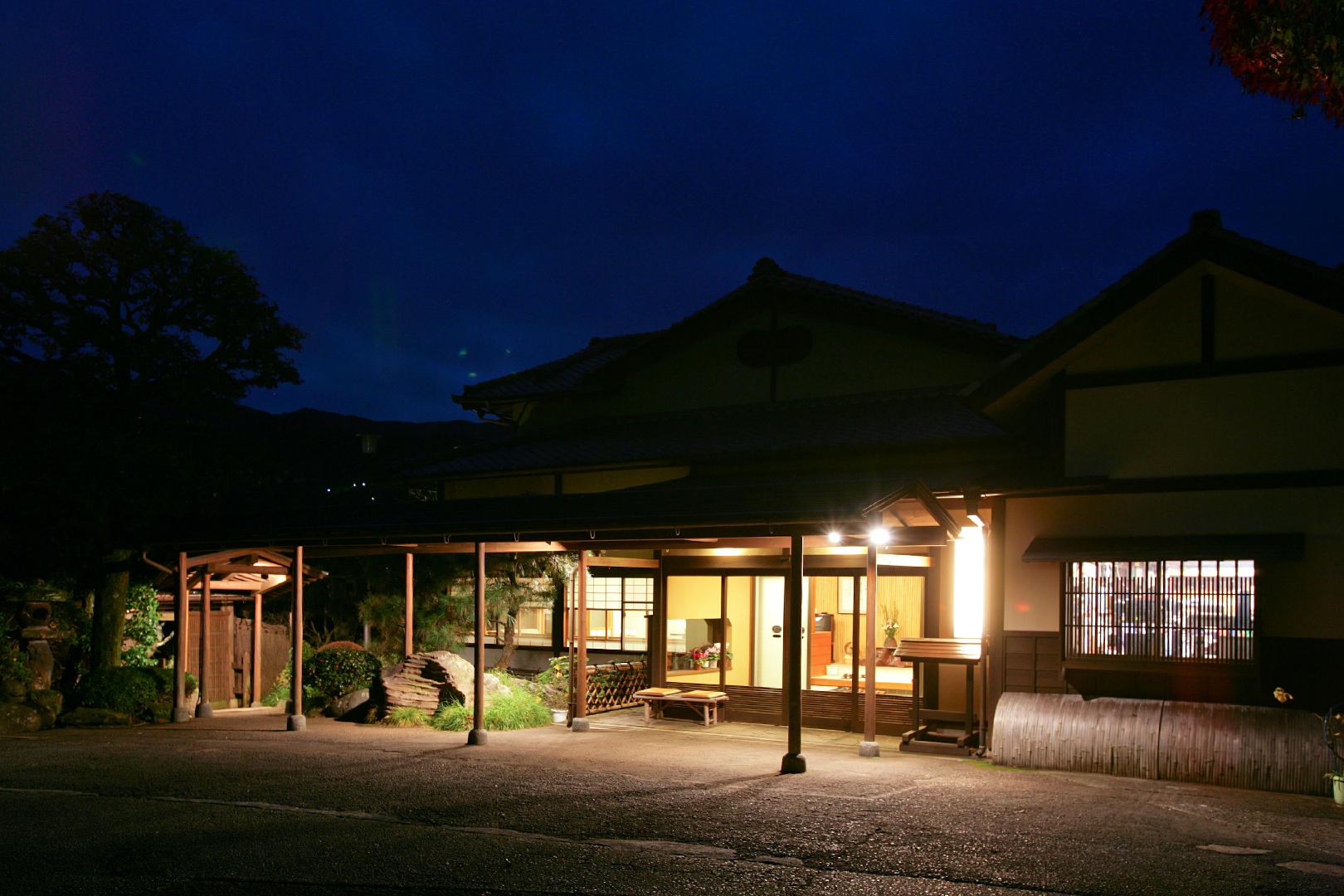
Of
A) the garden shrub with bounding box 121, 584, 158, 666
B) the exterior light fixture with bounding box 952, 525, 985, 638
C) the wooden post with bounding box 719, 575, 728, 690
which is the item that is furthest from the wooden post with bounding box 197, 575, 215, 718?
the exterior light fixture with bounding box 952, 525, 985, 638

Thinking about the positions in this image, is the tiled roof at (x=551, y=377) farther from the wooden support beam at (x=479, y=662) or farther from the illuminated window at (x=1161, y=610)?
the illuminated window at (x=1161, y=610)

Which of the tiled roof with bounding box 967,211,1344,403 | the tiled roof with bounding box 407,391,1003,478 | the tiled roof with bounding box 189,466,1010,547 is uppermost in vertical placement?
the tiled roof with bounding box 967,211,1344,403

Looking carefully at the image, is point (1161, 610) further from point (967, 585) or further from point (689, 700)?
point (689, 700)

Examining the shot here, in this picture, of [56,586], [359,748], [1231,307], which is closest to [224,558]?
[56,586]

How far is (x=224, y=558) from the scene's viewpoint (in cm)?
1680

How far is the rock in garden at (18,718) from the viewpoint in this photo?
564 inches

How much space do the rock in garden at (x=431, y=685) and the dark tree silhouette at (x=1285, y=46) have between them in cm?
1204

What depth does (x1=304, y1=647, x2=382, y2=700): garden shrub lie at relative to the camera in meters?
16.7

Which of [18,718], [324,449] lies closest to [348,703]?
[18,718]

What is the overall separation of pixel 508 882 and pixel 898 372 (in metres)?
11.8

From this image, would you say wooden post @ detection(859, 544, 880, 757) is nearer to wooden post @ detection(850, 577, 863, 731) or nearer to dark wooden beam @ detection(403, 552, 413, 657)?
wooden post @ detection(850, 577, 863, 731)

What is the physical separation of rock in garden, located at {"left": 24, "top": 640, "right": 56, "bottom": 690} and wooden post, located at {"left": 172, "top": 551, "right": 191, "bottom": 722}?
1662 millimetres

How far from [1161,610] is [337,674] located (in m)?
11.8

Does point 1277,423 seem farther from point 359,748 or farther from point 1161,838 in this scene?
point 359,748
